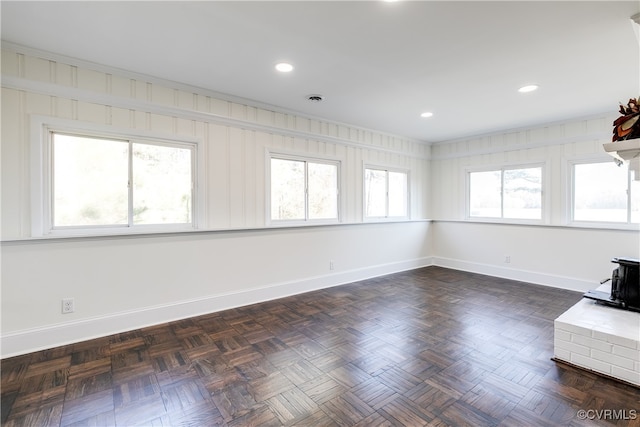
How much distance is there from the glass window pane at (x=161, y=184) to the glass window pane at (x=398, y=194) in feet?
11.9

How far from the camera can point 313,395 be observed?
1924mm

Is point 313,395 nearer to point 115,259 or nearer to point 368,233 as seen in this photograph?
point 115,259

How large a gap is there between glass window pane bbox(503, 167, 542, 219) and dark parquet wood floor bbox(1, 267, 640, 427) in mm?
2139

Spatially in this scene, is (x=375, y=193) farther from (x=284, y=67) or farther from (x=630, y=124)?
(x=630, y=124)

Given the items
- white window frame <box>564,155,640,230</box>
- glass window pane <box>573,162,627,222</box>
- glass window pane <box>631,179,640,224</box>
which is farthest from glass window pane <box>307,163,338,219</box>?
glass window pane <box>631,179,640,224</box>

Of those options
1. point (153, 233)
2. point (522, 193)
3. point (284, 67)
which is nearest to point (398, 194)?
point (522, 193)

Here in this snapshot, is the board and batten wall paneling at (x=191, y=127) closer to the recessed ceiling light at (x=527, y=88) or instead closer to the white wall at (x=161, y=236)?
the white wall at (x=161, y=236)

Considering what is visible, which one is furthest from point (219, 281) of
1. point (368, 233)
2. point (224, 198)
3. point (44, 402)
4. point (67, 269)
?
point (368, 233)

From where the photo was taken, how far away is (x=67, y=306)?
103 inches

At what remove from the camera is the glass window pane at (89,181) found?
104 inches

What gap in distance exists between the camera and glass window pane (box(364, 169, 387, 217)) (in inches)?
203

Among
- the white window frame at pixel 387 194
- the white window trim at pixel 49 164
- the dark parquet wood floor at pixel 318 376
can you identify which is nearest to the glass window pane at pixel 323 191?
the white window frame at pixel 387 194

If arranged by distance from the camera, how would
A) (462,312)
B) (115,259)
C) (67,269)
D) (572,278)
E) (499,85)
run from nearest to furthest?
(67,269) → (115,259) → (499,85) → (462,312) → (572,278)

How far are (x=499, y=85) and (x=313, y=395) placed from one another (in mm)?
3484
